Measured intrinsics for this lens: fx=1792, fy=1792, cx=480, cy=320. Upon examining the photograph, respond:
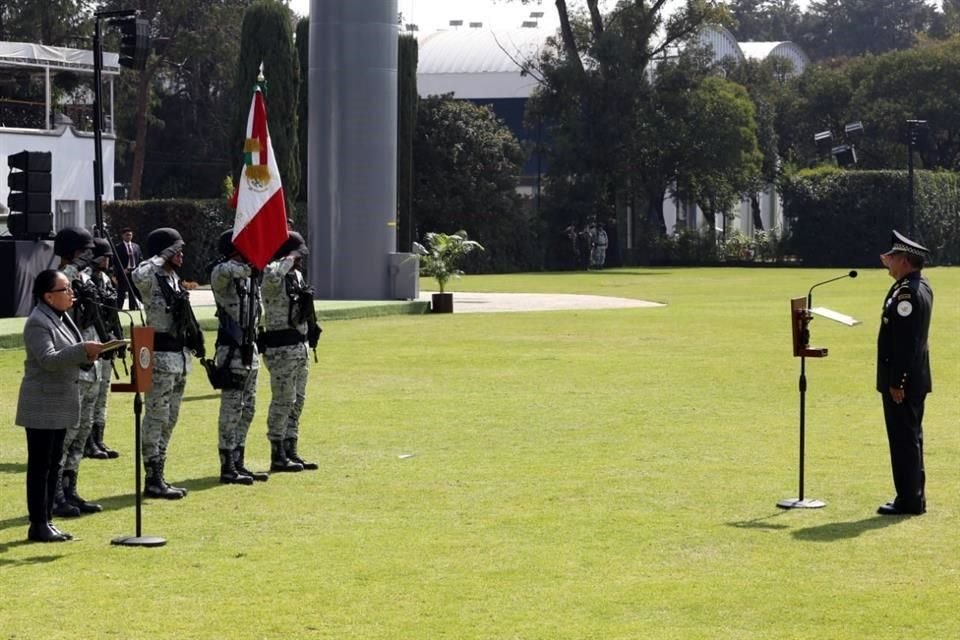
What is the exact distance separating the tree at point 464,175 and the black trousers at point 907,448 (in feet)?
167

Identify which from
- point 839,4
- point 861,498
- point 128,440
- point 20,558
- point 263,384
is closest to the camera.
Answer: point 20,558

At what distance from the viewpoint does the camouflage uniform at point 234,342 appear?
13016mm

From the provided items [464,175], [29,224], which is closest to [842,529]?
[29,224]

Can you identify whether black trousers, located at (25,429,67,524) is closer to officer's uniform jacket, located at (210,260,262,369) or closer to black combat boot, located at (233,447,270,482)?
officer's uniform jacket, located at (210,260,262,369)

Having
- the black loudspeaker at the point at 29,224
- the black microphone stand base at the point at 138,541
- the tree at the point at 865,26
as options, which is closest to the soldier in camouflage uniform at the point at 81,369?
the black microphone stand base at the point at 138,541

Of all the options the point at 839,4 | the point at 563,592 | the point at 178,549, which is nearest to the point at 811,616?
the point at 563,592

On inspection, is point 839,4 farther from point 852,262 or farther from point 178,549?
point 178,549

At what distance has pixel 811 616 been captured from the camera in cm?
888

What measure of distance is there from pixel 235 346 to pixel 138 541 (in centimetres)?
256

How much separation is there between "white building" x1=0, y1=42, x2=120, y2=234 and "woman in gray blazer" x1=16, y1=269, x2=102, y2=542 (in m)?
37.4

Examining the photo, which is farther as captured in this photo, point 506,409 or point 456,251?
point 456,251

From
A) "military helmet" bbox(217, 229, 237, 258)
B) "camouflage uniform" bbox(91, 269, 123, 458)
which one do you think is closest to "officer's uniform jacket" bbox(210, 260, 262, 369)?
"military helmet" bbox(217, 229, 237, 258)

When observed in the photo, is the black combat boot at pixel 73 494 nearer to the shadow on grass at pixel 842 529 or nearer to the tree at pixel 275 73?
the shadow on grass at pixel 842 529

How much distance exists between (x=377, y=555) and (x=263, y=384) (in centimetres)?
1095
